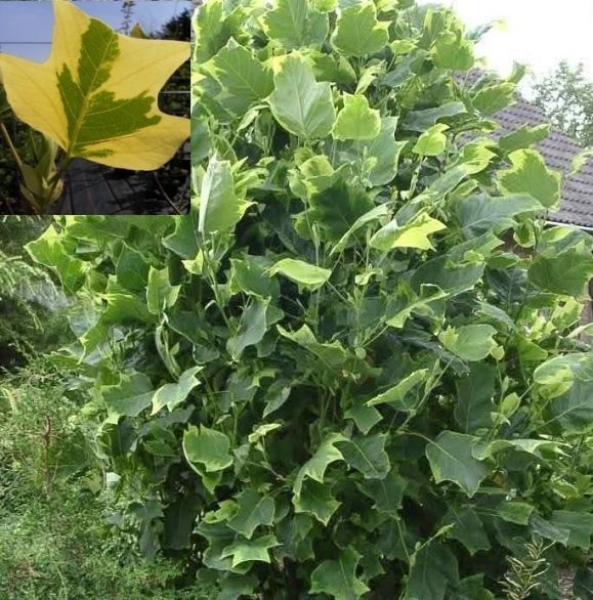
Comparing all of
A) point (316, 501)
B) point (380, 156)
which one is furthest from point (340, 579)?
point (380, 156)

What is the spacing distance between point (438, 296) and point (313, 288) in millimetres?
235

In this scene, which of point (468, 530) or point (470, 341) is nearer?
point (470, 341)

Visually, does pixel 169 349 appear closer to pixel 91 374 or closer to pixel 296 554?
pixel 91 374

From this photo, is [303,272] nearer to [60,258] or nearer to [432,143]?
[432,143]

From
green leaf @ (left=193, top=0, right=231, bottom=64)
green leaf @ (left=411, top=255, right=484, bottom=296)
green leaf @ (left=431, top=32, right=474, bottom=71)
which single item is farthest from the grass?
green leaf @ (left=431, top=32, right=474, bottom=71)

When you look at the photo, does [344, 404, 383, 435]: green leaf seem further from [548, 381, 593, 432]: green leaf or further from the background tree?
the background tree

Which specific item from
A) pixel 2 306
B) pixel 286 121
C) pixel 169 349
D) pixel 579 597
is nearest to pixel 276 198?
pixel 286 121

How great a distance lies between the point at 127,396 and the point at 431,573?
71cm

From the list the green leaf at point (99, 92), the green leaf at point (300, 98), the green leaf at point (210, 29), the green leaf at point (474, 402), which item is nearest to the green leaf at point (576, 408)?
the green leaf at point (474, 402)

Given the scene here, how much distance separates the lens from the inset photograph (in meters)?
2.00

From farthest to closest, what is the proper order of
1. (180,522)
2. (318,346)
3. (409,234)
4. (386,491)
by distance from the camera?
1. (180,522)
2. (386,491)
3. (318,346)
4. (409,234)

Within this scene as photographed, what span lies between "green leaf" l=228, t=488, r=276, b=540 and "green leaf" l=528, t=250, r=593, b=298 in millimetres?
759

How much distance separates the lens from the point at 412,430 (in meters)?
1.98

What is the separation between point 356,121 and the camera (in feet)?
6.00
